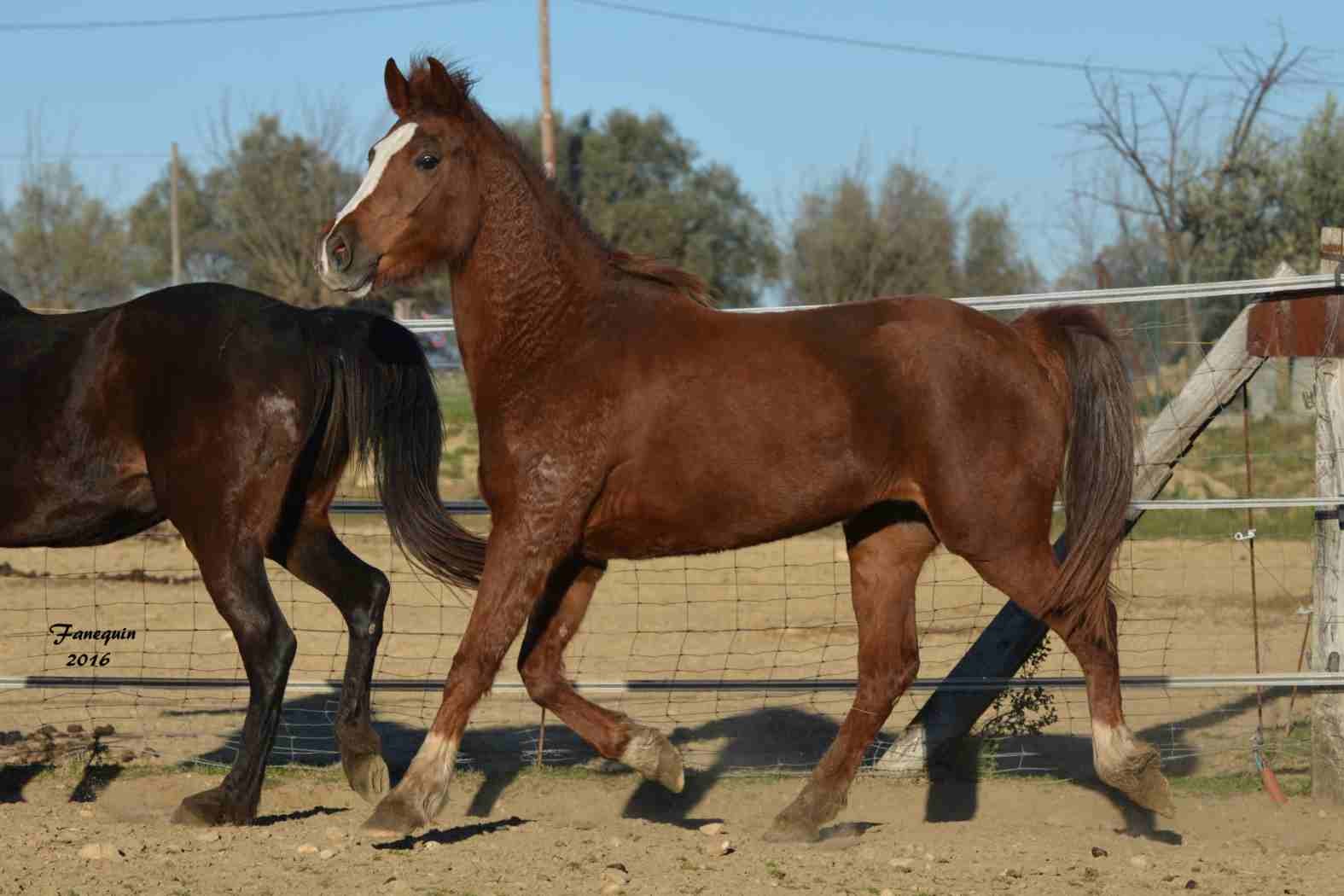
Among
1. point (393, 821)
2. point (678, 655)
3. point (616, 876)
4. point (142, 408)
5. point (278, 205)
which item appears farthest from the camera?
point (278, 205)

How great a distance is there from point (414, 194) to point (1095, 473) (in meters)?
2.39

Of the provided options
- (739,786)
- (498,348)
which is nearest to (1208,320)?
(739,786)

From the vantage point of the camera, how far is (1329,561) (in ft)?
18.9

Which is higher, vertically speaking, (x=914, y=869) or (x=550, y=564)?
(x=550, y=564)

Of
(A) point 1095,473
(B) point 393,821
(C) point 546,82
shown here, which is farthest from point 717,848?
(C) point 546,82

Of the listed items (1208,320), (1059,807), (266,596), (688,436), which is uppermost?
(1208,320)

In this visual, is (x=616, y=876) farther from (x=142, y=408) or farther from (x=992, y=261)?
(x=992, y=261)

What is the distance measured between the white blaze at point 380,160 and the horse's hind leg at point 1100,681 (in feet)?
7.41

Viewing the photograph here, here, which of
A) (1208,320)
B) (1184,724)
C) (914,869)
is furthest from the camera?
(1208,320)

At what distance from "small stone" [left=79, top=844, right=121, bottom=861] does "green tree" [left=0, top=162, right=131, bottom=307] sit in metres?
31.8

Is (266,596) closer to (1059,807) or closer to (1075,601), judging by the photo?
(1075,601)

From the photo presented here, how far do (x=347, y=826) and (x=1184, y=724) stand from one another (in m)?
4.03

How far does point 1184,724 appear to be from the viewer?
7016 millimetres

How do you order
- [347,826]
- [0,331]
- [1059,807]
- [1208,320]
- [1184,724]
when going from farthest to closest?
[1208,320]
[1184,724]
[1059,807]
[0,331]
[347,826]
